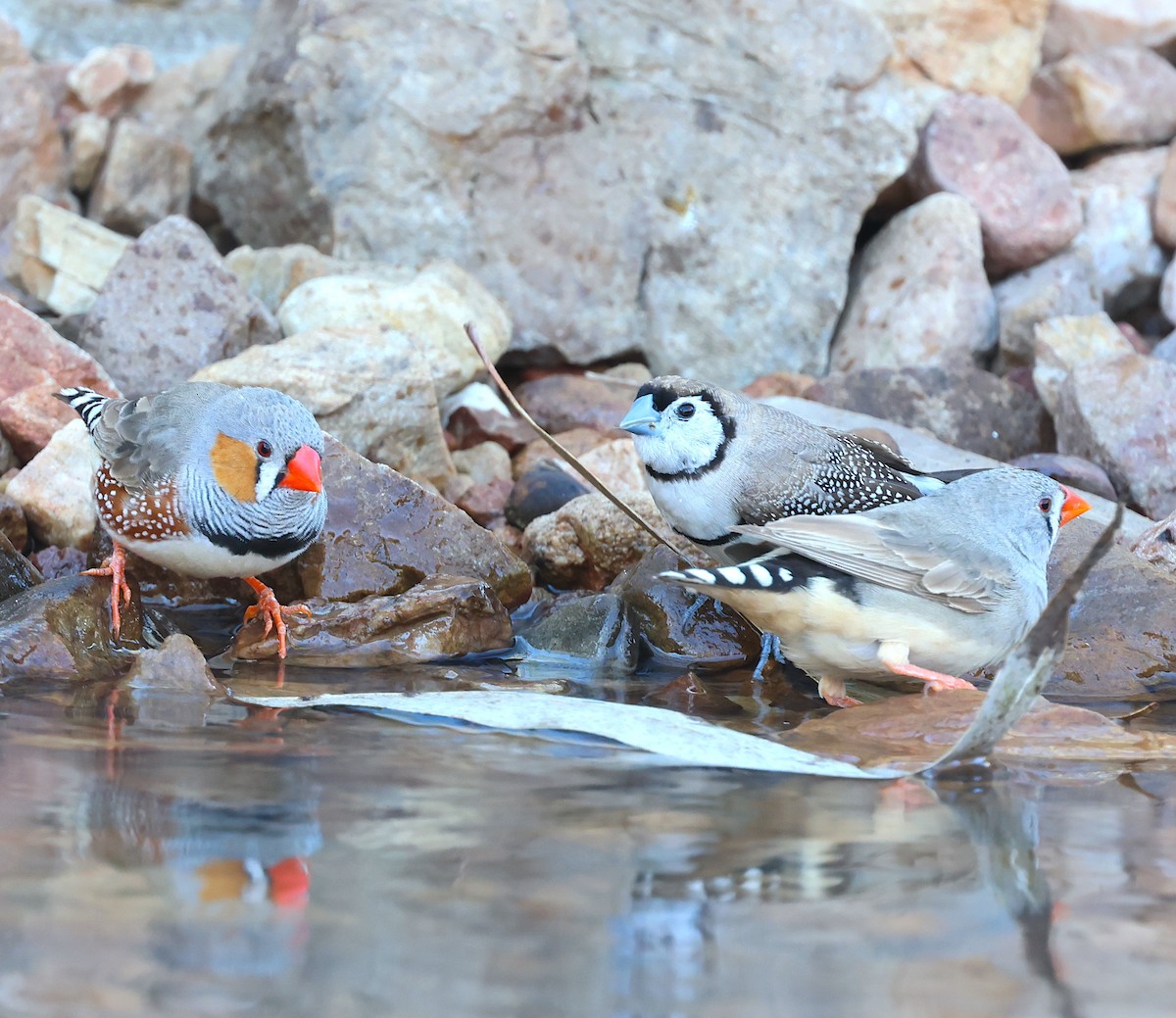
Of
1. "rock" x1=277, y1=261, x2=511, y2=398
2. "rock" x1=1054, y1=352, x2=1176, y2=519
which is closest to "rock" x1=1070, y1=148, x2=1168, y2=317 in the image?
"rock" x1=1054, y1=352, x2=1176, y2=519

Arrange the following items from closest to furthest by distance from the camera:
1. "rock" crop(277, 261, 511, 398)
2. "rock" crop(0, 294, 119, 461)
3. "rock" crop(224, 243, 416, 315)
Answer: "rock" crop(0, 294, 119, 461) < "rock" crop(277, 261, 511, 398) < "rock" crop(224, 243, 416, 315)

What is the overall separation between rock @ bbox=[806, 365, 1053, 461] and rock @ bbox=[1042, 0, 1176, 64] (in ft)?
9.69

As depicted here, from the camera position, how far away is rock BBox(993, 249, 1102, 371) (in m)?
7.20

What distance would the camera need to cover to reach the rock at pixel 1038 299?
23.6ft

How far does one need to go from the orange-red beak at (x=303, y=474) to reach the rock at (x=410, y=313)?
6.25 ft

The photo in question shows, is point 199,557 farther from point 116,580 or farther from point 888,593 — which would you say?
point 888,593

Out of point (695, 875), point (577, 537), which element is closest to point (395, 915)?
point (695, 875)

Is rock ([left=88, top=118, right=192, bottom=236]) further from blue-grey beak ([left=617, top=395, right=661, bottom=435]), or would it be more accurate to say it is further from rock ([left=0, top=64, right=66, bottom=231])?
blue-grey beak ([left=617, top=395, right=661, bottom=435])

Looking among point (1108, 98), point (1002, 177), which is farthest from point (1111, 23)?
point (1002, 177)

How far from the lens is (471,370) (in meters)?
6.47

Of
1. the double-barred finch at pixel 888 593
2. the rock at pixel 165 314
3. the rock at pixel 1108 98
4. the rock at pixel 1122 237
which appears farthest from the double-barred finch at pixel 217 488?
the rock at pixel 1108 98

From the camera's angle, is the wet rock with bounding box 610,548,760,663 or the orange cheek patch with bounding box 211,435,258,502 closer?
the orange cheek patch with bounding box 211,435,258,502

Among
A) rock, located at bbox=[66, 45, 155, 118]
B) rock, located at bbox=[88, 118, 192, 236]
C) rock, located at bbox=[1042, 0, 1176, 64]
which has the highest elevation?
rock, located at bbox=[1042, 0, 1176, 64]

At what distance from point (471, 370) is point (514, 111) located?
1.42 metres
